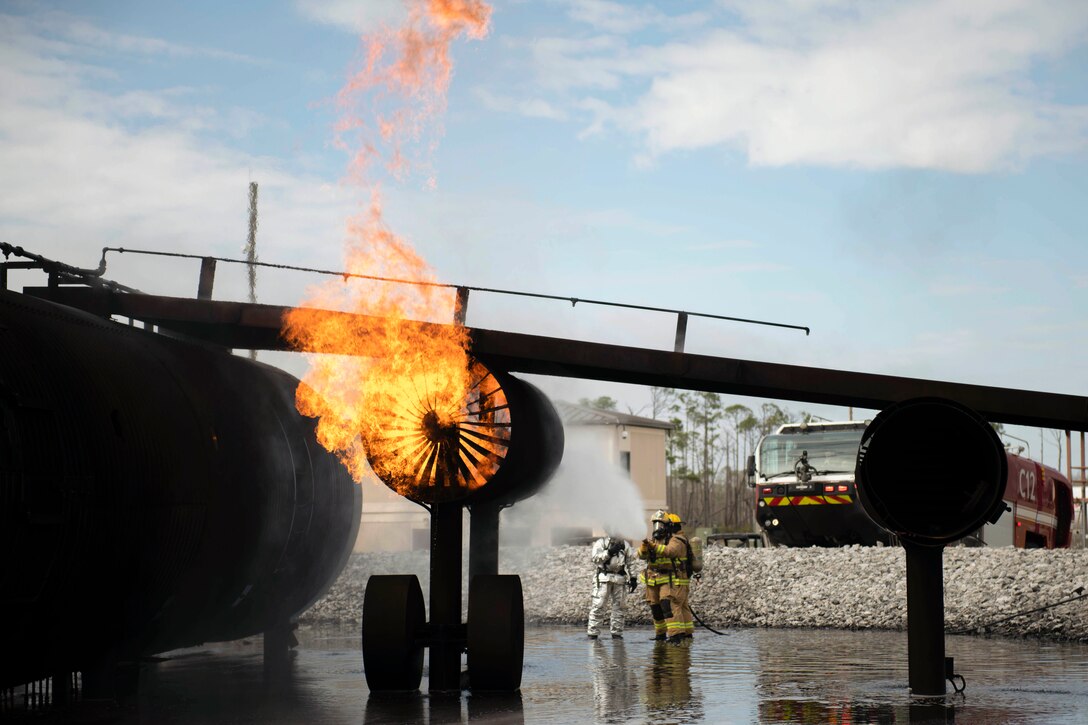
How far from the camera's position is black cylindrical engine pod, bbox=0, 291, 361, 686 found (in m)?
9.93

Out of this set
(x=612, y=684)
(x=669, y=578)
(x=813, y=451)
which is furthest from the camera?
(x=813, y=451)

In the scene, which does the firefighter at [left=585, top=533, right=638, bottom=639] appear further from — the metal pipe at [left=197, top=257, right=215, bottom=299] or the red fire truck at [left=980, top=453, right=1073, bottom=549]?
the red fire truck at [left=980, top=453, right=1073, bottom=549]

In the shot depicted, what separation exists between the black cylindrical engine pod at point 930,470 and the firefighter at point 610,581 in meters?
8.97

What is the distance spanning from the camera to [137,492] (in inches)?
444

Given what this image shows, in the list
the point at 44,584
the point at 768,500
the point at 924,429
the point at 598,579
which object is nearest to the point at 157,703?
the point at 44,584

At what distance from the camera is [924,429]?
13094 millimetres

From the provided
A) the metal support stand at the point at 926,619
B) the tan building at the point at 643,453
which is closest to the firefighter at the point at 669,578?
the metal support stand at the point at 926,619

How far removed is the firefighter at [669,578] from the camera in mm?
20594

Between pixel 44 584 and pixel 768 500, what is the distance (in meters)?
22.6

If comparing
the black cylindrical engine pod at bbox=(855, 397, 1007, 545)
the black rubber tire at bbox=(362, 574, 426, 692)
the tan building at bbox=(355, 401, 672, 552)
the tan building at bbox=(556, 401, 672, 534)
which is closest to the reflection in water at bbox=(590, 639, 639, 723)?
the black rubber tire at bbox=(362, 574, 426, 692)

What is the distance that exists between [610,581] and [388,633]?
28.8ft

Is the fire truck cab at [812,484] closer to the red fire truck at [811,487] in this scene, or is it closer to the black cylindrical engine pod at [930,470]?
the red fire truck at [811,487]

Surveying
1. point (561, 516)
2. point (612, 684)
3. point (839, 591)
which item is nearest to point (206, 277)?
point (612, 684)

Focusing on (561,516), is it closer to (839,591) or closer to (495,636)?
(839,591)
